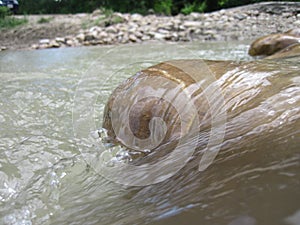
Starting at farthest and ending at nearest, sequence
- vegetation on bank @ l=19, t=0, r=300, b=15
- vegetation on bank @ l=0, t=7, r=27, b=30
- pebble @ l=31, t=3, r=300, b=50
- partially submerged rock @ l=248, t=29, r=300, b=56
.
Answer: vegetation on bank @ l=19, t=0, r=300, b=15
vegetation on bank @ l=0, t=7, r=27, b=30
pebble @ l=31, t=3, r=300, b=50
partially submerged rock @ l=248, t=29, r=300, b=56

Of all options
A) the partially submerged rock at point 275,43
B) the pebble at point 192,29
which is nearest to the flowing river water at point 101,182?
the partially submerged rock at point 275,43

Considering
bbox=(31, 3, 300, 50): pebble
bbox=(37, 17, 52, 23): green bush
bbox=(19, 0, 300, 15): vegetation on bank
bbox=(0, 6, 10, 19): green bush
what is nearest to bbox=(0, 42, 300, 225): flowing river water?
bbox=(31, 3, 300, 50): pebble

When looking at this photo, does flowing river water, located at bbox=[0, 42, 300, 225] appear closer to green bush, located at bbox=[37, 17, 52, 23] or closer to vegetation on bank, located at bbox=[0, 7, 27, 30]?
vegetation on bank, located at bbox=[0, 7, 27, 30]

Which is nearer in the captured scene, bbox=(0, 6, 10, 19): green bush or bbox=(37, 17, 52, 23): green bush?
bbox=(37, 17, 52, 23): green bush

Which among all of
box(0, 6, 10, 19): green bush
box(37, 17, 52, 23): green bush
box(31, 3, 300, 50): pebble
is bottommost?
box(31, 3, 300, 50): pebble

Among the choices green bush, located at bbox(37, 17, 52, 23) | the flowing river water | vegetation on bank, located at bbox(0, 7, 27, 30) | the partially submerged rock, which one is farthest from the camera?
green bush, located at bbox(37, 17, 52, 23)

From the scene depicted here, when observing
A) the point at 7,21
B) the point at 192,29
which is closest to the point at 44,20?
the point at 7,21

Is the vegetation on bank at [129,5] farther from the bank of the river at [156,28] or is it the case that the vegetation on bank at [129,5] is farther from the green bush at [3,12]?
the bank of the river at [156,28]
